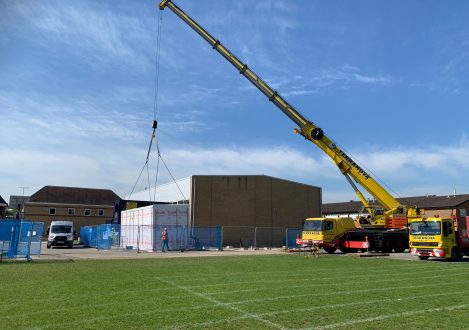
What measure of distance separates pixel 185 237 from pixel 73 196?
5209 cm

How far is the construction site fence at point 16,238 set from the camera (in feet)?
75.0

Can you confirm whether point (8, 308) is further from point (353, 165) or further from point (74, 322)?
point (353, 165)

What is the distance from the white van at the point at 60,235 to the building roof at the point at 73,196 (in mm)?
40003

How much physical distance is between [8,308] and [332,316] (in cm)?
647

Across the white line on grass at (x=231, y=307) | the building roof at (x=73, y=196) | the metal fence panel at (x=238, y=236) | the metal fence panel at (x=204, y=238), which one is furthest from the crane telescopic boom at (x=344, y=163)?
the building roof at (x=73, y=196)

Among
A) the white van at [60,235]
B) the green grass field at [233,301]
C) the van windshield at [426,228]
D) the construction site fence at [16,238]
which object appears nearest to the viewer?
the green grass field at [233,301]

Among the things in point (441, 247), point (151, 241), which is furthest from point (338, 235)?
point (151, 241)

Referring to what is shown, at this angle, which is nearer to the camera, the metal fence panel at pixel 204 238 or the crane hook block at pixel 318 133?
the crane hook block at pixel 318 133

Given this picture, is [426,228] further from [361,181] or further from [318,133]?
[318,133]

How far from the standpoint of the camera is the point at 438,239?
24578mm

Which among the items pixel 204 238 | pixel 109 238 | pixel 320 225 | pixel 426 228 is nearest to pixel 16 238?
pixel 109 238

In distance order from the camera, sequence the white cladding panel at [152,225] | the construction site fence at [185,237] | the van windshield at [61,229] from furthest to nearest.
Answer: the van windshield at [61,229]
the construction site fence at [185,237]
the white cladding panel at [152,225]

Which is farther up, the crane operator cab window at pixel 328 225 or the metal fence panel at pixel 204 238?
the crane operator cab window at pixel 328 225

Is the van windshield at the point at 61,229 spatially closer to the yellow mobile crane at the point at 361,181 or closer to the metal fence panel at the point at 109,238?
the metal fence panel at the point at 109,238
